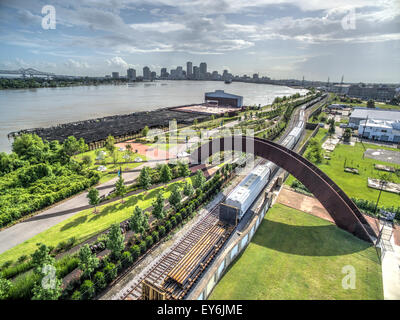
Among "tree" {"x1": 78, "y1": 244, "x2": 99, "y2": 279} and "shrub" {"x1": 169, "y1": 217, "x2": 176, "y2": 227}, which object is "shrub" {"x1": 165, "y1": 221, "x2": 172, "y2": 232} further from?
"tree" {"x1": 78, "y1": 244, "x2": 99, "y2": 279}

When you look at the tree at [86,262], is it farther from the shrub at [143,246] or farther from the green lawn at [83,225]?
the green lawn at [83,225]

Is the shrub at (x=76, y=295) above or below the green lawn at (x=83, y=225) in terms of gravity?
below

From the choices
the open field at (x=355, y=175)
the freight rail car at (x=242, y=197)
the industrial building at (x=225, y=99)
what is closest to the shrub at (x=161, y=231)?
the freight rail car at (x=242, y=197)

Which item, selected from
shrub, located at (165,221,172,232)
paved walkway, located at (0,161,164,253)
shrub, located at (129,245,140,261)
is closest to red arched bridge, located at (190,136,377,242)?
shrub, located at (165,221,172,232)

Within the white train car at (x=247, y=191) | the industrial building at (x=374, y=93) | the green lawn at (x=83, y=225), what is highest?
the industrial building at (x=374, y=93)

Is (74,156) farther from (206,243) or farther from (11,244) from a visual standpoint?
(206,243)
